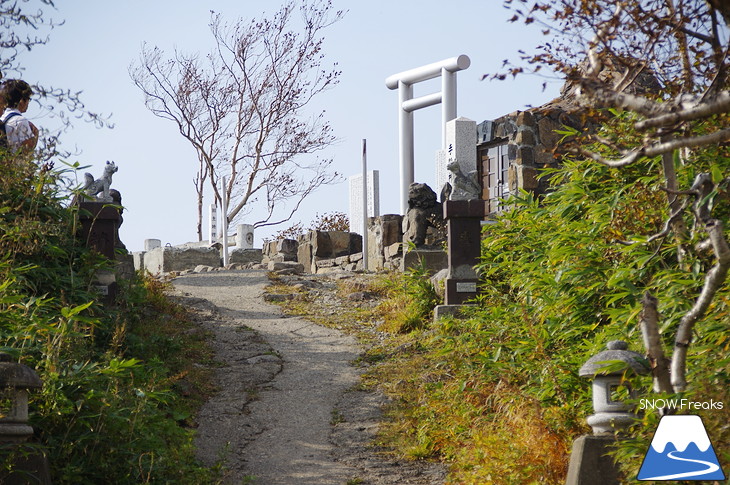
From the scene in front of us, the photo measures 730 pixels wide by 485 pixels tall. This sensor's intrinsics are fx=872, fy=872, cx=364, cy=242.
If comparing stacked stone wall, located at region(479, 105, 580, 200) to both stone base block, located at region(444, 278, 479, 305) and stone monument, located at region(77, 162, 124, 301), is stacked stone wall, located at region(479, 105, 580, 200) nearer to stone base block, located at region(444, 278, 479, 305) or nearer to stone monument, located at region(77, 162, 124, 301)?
stone base block, located at region(444, 278, 479, 305)

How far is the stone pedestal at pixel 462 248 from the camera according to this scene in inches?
371

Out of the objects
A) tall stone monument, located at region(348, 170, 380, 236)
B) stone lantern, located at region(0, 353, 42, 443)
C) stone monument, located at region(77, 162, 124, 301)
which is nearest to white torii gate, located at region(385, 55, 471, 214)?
tall stone monument, located at region(348, 170, 380, 236)

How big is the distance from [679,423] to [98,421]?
305cm

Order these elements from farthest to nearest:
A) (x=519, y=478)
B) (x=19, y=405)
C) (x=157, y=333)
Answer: (x=157, y=333) → (x=519, y=478) → (x=19, y=405)

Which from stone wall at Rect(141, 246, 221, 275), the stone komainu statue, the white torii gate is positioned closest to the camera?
the stone komainu statue

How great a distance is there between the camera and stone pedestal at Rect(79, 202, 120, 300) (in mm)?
8141

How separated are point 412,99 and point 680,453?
14.8m

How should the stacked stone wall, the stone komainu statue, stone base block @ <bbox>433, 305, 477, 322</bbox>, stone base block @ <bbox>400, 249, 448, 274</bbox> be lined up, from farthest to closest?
the stone komainu statue
the stacked stone wall
stone base block @ <bbox>400, 249, 448, 274</bbox>
stone base block @ <bbox>433, 305, 477, 322</bbox>

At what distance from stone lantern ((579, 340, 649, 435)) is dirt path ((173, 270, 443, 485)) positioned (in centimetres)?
155

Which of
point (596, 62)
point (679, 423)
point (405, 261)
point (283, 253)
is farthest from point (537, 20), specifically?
point (283, 253)

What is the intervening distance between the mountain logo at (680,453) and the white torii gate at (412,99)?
12466 mm

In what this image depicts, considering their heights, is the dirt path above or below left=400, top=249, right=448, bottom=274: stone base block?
below

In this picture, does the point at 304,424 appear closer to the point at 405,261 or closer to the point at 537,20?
the point at 537,20

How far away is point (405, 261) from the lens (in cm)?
1278
